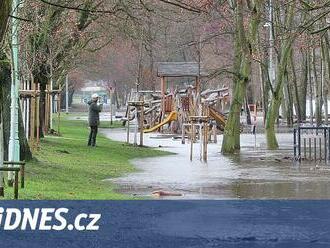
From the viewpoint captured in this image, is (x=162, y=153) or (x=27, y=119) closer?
(x=27, y=119)

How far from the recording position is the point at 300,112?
64.2m

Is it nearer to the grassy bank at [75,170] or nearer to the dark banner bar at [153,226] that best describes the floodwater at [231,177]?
the grassy bank at [75,170]

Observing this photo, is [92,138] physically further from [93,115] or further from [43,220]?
[43,220]

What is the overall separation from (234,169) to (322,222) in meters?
12.5

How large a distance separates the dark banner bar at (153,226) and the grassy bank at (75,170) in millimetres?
3167

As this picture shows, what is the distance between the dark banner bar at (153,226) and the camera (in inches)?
366

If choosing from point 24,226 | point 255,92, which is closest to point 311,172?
point 24,226

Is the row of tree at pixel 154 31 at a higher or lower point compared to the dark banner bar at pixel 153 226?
higher

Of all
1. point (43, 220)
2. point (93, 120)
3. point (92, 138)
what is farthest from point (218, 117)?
point (43, 220)

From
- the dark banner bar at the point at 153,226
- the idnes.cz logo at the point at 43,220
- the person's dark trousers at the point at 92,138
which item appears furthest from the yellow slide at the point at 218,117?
the idnes.cz logo at the point at 43,220

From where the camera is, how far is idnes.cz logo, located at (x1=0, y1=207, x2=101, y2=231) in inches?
372

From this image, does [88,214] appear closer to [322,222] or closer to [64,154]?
[322,222]

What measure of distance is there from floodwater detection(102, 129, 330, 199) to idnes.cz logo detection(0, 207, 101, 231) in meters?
5.49

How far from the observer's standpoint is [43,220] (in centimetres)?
963
